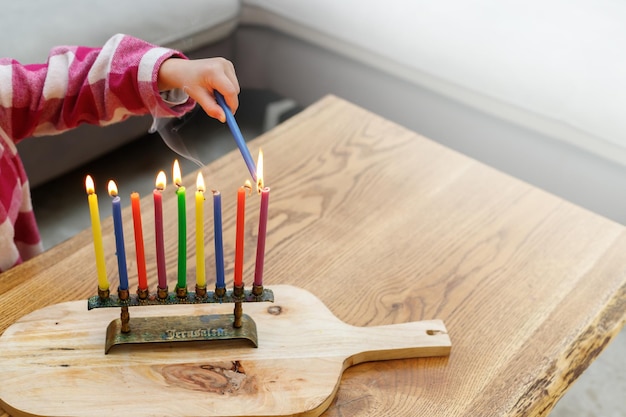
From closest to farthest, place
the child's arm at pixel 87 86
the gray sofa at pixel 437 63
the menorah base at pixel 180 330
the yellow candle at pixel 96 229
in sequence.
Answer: the yellow candle at pixel 96 229, the menorah base at pixel 180 330, the child's arm at pixel 87 86, the gray sofa at pixel 437 63

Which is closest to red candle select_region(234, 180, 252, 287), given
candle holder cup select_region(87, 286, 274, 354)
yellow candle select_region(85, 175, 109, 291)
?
candle holder cup select_region(87, 286, 274, 354)

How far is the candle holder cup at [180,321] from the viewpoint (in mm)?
710

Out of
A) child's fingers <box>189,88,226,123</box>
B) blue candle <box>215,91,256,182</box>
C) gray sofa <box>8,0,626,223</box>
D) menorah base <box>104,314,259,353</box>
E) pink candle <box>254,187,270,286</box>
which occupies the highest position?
blue candle <box>215,91,256,182</box>

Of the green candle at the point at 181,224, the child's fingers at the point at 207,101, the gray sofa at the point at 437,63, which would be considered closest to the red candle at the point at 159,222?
the green candle at the point at 181,224

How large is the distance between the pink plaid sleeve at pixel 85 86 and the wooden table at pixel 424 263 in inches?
5.4

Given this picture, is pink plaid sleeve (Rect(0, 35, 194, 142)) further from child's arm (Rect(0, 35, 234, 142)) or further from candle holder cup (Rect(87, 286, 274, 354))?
candle holder cup (Rect(87, 286, 274, 354))

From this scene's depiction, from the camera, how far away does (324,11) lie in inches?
66.9

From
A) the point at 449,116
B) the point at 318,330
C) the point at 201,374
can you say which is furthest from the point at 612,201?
the point at 201,374

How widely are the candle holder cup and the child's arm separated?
256 mm

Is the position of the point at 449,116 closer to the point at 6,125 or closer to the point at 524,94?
the point at 524,94

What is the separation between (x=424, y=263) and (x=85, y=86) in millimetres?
465

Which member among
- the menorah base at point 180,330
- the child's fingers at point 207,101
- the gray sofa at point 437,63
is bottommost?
the gray sofa at point 437,63

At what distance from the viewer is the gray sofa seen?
148 centimetres

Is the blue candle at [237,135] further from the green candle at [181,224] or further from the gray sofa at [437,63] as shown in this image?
the gray sofa at [437,63]
